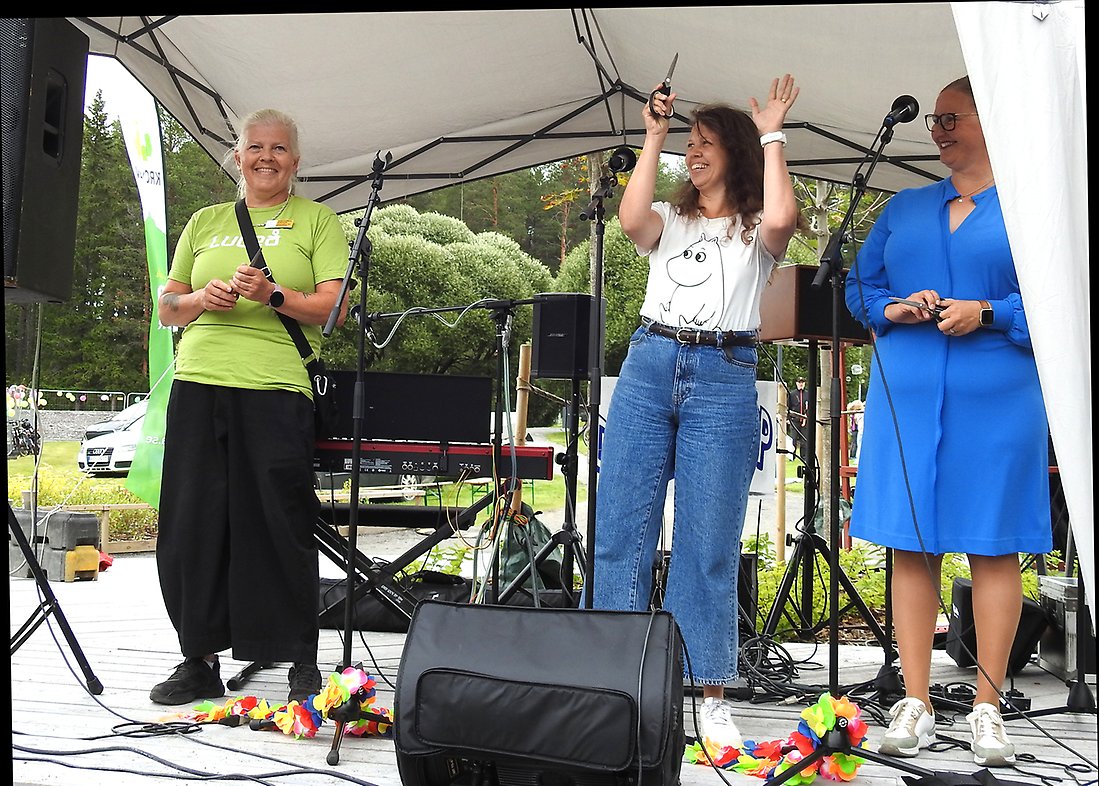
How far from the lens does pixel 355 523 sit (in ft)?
9.77

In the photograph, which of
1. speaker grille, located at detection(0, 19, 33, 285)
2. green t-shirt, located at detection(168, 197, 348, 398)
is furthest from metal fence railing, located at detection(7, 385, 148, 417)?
speaker grille, located at detection(0, 19, 33, 285)

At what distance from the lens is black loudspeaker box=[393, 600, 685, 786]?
6.07ft

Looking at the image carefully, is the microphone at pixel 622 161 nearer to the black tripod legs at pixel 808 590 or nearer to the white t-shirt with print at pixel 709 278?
the white t-shirt with print at pixel 709 278

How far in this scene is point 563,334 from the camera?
4020 millimetres

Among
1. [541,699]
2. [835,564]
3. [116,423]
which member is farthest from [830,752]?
Answer: [116,423]

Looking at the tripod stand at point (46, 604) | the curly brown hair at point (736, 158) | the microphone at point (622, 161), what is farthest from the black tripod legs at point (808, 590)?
the tripod stand at point (46, 604)

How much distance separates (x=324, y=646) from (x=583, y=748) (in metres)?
2.41

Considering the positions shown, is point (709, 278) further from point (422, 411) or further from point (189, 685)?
point (189, 685)

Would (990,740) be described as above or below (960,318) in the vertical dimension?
below

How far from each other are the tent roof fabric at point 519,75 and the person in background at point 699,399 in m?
0.87

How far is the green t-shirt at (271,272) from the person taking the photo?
2.96 meters

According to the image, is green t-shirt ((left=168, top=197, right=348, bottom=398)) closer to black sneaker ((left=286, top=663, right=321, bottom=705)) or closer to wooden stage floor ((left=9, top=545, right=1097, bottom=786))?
wooden stage floor ((left=9, top=545, right=1097, bottom=786))

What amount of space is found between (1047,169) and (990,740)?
1408mm

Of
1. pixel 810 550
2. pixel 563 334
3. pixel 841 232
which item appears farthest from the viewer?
pixel 563 334
